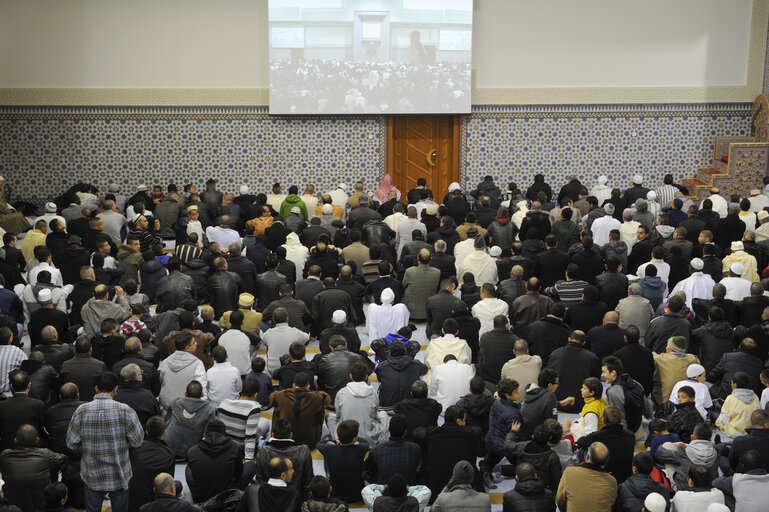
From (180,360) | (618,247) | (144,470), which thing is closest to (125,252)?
(180,360)

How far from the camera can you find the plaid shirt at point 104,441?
6.78 meters

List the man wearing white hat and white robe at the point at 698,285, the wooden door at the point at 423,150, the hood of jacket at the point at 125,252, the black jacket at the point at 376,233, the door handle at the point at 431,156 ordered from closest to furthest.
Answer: the man wearing white hat and white robe at the point at 698,285
the hood of jacket at the point at 125,252
the black jacket at the point at 376,233
the wooden door at the point at 423,150
the door handle at the point at 431,156

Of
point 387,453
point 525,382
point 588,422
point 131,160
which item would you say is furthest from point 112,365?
point 131,160

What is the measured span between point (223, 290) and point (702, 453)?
18.9ft

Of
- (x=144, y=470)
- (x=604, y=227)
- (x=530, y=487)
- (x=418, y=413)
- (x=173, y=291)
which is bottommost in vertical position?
(x=144, y=470)

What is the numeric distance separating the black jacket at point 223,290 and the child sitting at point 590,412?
15.1 feet

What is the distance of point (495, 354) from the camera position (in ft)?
28.9

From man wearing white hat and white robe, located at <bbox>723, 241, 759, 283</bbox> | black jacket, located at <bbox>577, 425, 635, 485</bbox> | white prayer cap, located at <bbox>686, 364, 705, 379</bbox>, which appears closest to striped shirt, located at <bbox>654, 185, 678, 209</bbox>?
man wearing white hat and white robe, located at <bbox>723, 241, 759, 283</bbox>

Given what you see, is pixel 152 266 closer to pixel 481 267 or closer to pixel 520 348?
pixel 481 267

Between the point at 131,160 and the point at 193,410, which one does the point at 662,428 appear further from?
the point at 131,160

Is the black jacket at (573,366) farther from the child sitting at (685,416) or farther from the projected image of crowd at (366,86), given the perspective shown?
the projected image of crowd at (366,86)

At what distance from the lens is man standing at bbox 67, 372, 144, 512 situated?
6.78m

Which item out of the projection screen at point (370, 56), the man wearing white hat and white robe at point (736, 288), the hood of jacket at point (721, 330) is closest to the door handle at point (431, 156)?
the projection screen at point (370, 56)

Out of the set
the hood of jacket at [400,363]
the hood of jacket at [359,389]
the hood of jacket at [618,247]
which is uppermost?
the hood of jacket at [618,247]
